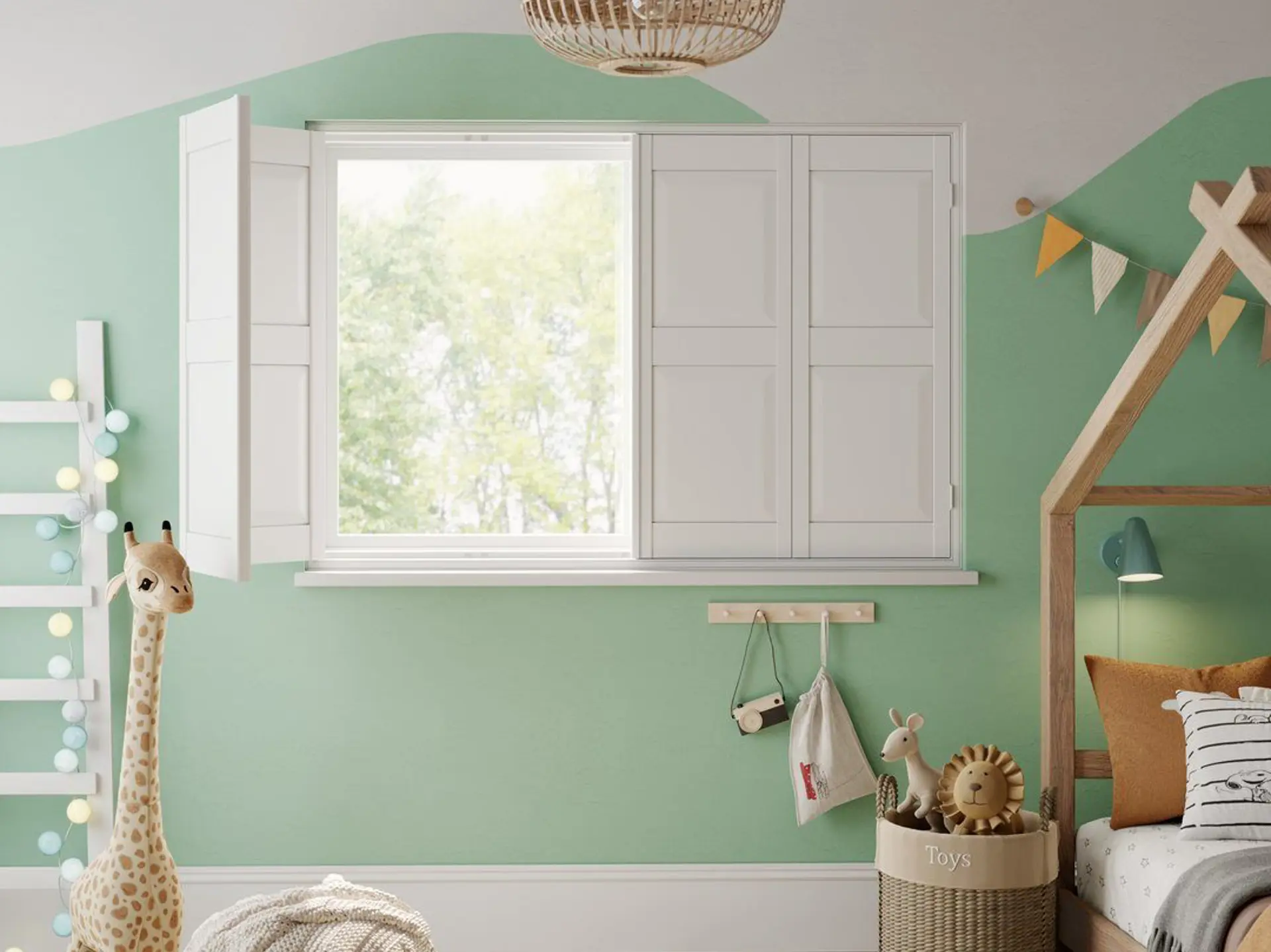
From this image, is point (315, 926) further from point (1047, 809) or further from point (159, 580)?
point (1047, 809)

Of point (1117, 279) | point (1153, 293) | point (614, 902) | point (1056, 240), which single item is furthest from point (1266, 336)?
point (614, 902)

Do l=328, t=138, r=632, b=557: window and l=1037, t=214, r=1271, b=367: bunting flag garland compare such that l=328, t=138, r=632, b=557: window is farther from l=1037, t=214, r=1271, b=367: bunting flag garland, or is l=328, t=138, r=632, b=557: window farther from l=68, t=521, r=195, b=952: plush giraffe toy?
l=1037, t=214, r=1271, b=367: bunting flag garland

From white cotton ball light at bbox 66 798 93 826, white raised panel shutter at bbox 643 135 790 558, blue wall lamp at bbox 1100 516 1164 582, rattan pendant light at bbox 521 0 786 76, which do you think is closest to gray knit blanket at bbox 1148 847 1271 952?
blue wall lamp at bbox 1100 516 1164 582

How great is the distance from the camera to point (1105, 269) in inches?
140

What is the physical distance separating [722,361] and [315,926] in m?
1.86

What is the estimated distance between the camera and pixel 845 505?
3.63 meters

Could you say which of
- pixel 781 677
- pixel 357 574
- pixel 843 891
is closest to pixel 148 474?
pixel 357 574

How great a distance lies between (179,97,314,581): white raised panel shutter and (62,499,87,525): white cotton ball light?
0.27 meters

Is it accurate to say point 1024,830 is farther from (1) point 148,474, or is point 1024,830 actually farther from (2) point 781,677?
(1) point 148,474

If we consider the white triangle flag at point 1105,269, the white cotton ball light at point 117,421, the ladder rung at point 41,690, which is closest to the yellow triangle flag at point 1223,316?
the white triangle flag at point 1105,269

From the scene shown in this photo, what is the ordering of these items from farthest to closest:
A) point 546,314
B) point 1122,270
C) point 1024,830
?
point 546,314, point 1122,270, point 1024,830

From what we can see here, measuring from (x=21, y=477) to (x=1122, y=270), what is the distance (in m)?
3.10

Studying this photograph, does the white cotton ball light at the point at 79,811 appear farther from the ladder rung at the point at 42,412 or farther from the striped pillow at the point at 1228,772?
the striped pillow at the point at 1228,772

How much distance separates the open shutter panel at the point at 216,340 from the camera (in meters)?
3.12
